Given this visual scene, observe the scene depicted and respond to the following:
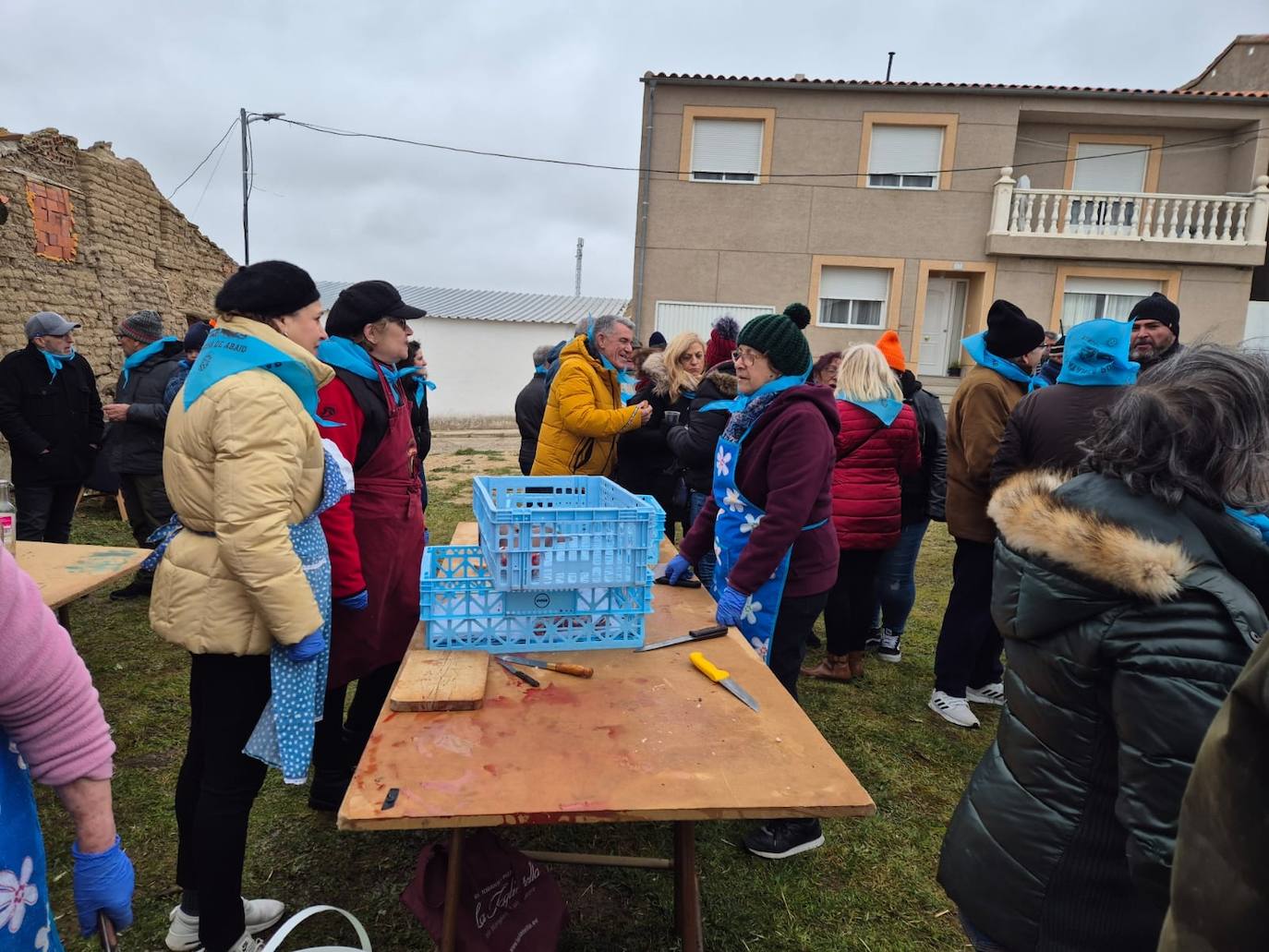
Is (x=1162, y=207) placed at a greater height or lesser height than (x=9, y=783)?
greater

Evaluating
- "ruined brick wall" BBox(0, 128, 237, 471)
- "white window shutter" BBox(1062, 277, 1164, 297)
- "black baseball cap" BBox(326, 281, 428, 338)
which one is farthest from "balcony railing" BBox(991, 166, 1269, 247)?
"ruined brick wall" BBox(0, 128, 237, 471)

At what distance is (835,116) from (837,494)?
11965 millimetres

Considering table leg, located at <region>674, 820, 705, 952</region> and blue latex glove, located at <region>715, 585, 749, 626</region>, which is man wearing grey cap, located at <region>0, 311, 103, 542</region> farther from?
table leg, located at <region>674, 820, 705, 952</region>

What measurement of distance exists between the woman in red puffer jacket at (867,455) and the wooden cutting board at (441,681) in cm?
245

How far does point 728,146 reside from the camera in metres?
13.8

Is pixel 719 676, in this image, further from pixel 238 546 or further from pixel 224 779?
pixel 224 779

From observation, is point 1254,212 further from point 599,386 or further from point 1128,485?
point 1128,485

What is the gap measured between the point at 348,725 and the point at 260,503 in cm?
154

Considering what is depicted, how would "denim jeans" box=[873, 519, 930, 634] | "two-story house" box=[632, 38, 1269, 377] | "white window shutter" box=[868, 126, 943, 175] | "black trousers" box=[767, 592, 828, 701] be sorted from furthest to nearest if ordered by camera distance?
"white window shutter" box=[868, 126, 943, 175]
"two-story house" box=[632, 38, 1269, 377]
"denim jeans" box=[873, 519, 930, 634]
"black trousers" box=[767, 592, 828, 701]

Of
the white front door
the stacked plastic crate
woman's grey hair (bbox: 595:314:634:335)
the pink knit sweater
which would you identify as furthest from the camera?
the white front door

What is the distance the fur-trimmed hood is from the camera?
1210 mm

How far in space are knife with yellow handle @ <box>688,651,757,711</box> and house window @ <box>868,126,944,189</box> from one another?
13.7 meters

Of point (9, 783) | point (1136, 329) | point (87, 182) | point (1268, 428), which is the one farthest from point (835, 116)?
point (9, 783)

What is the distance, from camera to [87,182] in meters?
9.05
